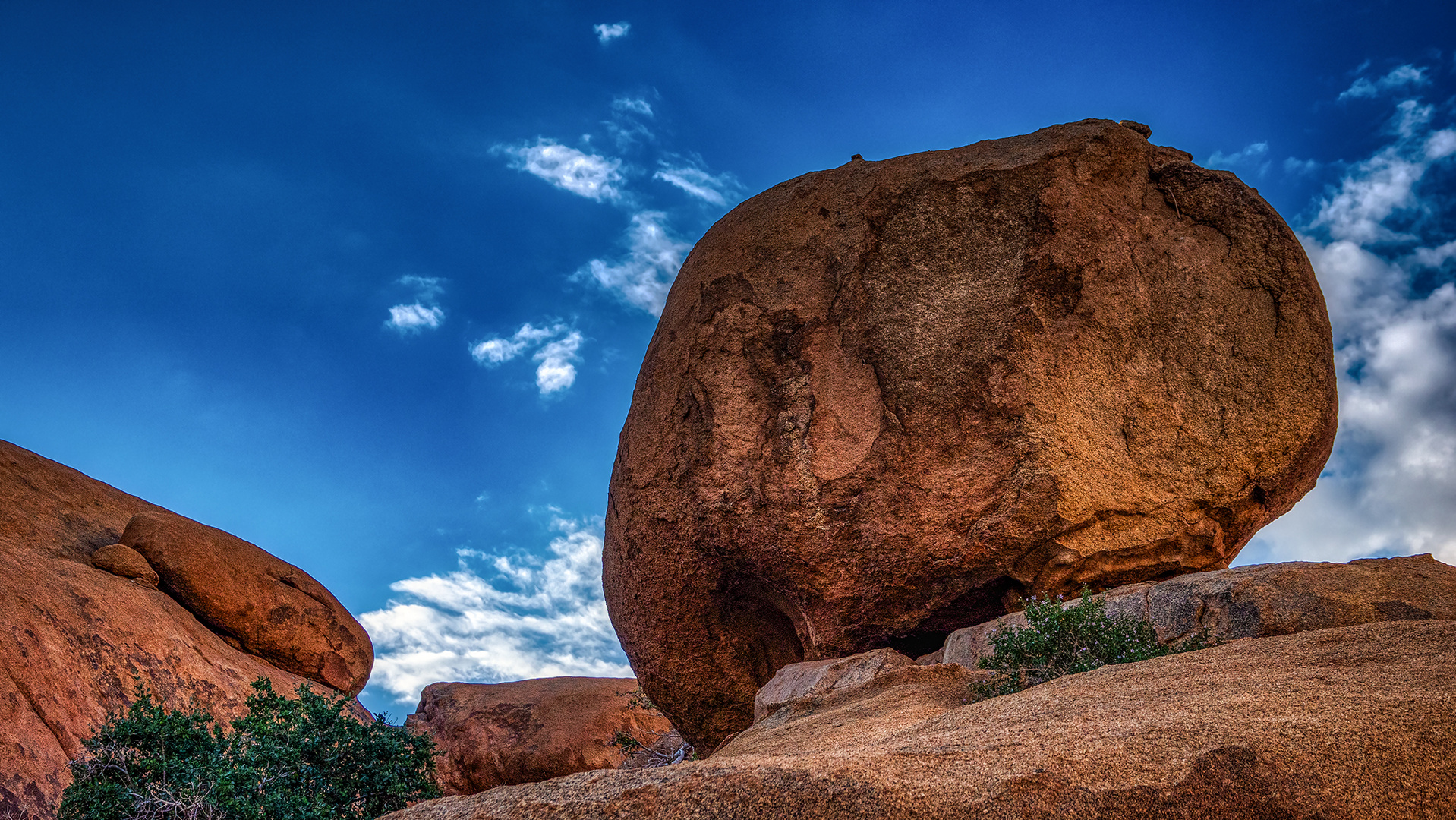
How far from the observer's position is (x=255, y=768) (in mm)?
8344

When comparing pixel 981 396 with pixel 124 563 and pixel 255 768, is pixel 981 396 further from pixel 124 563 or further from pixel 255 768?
pixel 124 563

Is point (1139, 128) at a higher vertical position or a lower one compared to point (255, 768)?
higher

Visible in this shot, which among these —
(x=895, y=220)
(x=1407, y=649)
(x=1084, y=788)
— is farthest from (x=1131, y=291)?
(x=1084, y=788)

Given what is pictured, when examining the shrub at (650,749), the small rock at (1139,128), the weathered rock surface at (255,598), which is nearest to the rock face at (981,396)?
the small rock at (1139,128)

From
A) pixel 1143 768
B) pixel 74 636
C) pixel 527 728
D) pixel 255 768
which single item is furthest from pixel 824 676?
pixel 527 728

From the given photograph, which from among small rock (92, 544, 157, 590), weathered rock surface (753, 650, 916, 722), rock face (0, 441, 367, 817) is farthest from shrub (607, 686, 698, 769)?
small rock (92, 544, 157, 590)

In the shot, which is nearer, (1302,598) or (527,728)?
(1302,598)

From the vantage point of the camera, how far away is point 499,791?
4.77 meters

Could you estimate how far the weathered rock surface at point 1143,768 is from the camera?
3967 millimetres

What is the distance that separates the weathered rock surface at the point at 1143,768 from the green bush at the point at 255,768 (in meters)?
4.09

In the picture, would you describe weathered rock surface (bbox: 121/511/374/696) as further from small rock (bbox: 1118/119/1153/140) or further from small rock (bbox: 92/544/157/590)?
small rock (bbox: 1118/119/1153/140)

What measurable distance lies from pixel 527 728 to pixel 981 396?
1676 centimetres

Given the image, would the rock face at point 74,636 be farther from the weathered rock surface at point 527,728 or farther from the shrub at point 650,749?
the shrub at point 650,749

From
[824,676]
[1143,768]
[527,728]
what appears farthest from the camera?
[527,728]
